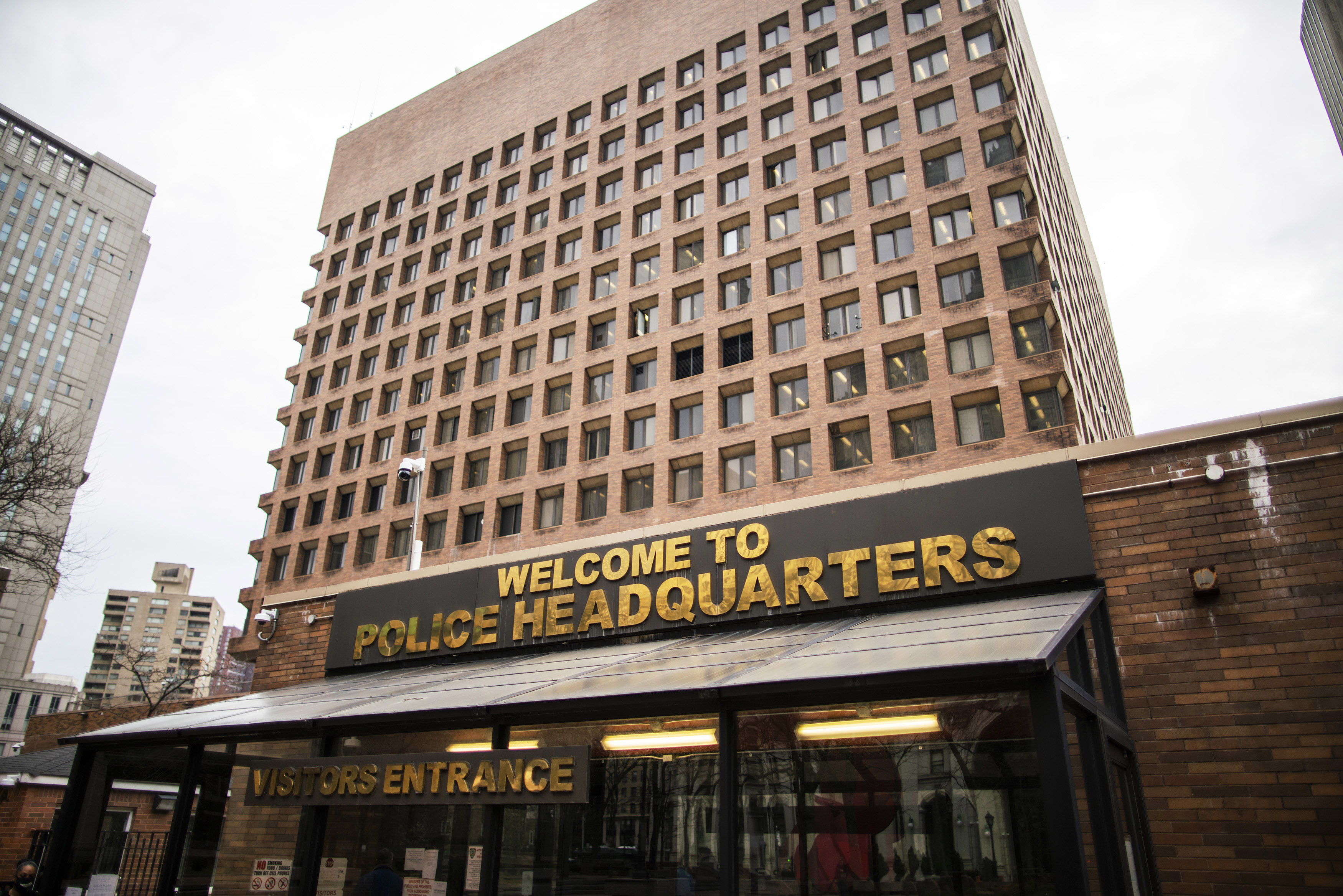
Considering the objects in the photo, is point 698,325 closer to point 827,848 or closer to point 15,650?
point 827,848

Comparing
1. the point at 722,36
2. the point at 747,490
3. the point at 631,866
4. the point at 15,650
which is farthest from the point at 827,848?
the point at 15,650

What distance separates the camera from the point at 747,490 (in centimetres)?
3081

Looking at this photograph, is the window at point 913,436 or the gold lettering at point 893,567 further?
the window at point 913,436

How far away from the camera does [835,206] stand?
33625 millimetres

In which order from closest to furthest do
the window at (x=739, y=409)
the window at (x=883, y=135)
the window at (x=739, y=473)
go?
the window at (x=739, y=473) < the window at (x=739, y=409) < the window at (x=883, y=135)

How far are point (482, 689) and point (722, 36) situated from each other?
38.6 metres

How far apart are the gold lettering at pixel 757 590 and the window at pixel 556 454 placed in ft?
85.7

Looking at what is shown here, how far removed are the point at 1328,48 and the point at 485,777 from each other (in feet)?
299

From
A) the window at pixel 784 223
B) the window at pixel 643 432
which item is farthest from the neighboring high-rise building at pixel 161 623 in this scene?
the window at pixel 784 223

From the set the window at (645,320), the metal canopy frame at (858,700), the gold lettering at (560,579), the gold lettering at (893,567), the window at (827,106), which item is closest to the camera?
the metal canopy frame at (858,700)

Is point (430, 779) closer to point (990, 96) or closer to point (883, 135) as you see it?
point (883, 135)

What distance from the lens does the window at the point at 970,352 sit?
28891 millimetres

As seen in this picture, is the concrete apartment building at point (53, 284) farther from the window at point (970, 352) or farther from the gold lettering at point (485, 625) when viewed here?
the gold lettering at point (485, 625)

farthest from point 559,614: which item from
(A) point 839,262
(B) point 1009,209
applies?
(B) point 1009,209
